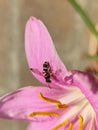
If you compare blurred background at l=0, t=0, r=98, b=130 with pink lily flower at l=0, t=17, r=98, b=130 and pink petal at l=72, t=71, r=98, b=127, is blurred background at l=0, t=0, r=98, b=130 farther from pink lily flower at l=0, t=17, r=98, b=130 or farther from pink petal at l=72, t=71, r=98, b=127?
pink petal at l=72, t=71, r=98, b=127

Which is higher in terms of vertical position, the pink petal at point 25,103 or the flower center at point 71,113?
the pink petal at point 25,103

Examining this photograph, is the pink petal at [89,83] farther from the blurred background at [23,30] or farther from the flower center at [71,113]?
the blurred background at [23,30]

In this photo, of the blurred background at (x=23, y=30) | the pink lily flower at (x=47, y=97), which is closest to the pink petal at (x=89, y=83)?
the pink lily flower at (x=47, y=97)

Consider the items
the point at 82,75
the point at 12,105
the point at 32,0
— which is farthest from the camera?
the point at 32,0

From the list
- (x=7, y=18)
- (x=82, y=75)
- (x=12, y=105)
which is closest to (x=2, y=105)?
(x=12, y=105)

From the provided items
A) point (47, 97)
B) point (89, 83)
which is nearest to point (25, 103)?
point (47, 97)

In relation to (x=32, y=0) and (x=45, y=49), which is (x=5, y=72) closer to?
(x=32, y=0)

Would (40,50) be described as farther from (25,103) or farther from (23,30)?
(23,30)

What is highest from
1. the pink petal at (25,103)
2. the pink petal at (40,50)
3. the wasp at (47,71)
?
the pink petal at (40,50)
